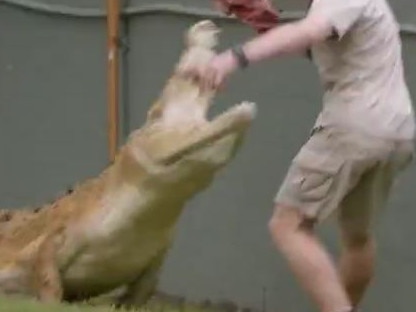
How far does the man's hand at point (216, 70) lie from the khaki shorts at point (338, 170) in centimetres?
77

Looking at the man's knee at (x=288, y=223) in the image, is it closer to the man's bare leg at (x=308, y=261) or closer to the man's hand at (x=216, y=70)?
the man's bare leg at (x=308, y=261)

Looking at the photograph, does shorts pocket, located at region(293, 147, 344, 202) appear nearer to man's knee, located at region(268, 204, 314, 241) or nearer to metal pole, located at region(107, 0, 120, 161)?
man's knee, located at region(268, 204, 314, 241)

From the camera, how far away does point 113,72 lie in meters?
10.4

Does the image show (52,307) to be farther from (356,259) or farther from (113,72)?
(113,72)

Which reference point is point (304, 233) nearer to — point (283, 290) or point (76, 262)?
point (76, 262)

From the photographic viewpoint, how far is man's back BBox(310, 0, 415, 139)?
762 centimetres

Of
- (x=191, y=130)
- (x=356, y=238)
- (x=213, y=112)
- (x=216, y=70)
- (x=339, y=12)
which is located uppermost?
(x=339, y=12)

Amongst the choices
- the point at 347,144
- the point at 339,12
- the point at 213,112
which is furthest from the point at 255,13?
the point at 213,112

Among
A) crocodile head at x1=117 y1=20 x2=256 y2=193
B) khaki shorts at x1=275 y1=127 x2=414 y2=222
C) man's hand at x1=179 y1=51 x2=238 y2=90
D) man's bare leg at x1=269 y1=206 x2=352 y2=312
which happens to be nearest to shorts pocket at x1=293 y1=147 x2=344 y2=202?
khaki shorts at x1=275 y1=127 x2=414 y2=222

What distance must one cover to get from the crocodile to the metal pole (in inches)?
82.6

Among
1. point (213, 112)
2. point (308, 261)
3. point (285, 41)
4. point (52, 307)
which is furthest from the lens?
point (213, 112)

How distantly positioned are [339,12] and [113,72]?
3198 mm

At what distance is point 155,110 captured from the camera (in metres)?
7.62

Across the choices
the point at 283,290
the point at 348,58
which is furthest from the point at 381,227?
the point at 348,58
